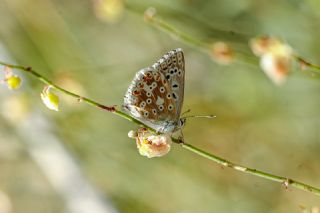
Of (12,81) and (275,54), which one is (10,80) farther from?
(275,54)

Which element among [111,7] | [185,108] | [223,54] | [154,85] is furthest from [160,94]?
[185,108]

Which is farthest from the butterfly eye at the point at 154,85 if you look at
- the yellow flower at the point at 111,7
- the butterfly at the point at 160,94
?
the yellow flower at the point at 111,7

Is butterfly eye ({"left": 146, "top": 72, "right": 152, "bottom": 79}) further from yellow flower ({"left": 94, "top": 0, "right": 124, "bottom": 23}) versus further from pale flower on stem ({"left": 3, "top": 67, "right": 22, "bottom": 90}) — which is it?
yellow flower ({"left": 94, "top": 0, "right": 124, "bottom": 23})

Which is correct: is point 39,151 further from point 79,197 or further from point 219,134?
point 219,134

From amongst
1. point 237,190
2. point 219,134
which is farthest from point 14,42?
point 237,190

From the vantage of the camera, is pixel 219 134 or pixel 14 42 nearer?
pixel 219 134

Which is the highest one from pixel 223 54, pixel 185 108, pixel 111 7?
pixel 185 108

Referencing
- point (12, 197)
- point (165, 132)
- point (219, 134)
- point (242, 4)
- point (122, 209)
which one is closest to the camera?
point (165, 132)
